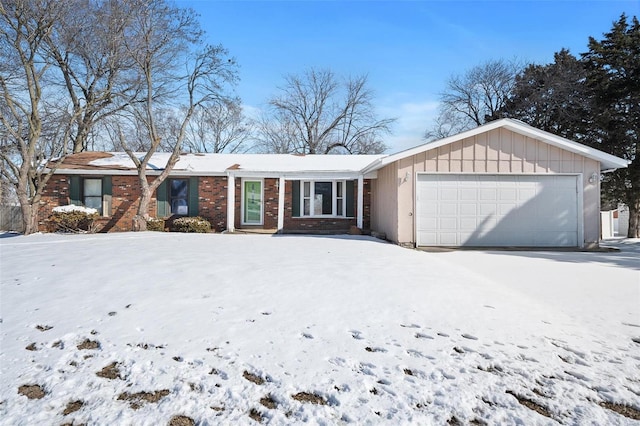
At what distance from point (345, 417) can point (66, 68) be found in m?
Answer: 20.5

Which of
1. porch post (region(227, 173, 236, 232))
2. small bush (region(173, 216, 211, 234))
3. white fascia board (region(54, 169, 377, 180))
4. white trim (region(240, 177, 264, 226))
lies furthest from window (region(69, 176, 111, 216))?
white trim (region(240, 177, 264, 226))

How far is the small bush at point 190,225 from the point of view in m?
13.5

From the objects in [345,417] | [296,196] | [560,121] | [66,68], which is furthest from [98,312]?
[560,121]

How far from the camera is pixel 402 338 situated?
11.5 feet

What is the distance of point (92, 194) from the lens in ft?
47.6

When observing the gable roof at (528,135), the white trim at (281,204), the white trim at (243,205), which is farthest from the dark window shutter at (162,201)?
the gable roof at (528,135)

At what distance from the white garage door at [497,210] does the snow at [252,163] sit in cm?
406

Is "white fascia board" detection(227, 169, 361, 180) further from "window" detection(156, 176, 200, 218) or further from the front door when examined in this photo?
"window" detection(156, 176, 200, 218)

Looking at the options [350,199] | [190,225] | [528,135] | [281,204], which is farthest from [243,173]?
[528,135]

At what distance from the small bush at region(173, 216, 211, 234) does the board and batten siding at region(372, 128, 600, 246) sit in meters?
7.24

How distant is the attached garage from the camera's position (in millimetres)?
10531

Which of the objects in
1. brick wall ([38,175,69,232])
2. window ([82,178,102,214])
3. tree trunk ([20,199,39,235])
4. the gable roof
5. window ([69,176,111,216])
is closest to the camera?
the gable roof

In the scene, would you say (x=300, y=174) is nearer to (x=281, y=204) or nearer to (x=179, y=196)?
(x=281, y=204)

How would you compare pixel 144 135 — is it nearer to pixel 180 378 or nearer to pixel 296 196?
pixel 296 196
